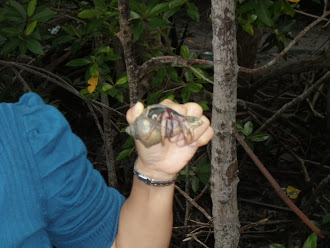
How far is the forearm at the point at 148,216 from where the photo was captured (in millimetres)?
1222

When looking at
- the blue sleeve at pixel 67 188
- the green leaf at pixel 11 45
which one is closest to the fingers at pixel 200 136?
the blue sleeve at pixel 67 188

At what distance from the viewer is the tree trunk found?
4.86 ft

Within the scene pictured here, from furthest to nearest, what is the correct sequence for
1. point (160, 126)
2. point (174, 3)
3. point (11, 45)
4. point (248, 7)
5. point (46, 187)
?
1. point (11, 45)
2. point (248, 7)
3. point (174, 3)
4. point (46, 187)
5. point (160, 126)

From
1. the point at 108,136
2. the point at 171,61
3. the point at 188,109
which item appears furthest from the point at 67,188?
the point at 108,136

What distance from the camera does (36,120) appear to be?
1.27m

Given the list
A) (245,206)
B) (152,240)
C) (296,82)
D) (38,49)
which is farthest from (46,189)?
(296,82)

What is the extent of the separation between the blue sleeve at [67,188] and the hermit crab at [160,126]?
22 cm

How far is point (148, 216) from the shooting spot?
1241mm

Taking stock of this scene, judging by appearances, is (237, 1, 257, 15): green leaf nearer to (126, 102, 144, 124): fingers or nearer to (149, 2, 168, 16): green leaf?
(149, 2, 168, 16): green leaf

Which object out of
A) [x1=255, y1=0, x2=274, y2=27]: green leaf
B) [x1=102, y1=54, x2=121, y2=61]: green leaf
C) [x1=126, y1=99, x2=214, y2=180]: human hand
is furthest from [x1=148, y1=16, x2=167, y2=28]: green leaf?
[x1=126, y1=99, x2=214, y2=180]: human hand

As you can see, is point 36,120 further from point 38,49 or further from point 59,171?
point 38,49

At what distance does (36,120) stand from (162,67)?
3.20ft

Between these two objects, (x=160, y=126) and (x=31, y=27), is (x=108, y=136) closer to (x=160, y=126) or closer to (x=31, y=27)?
(x=31, y=27)

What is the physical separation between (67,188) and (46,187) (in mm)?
49
